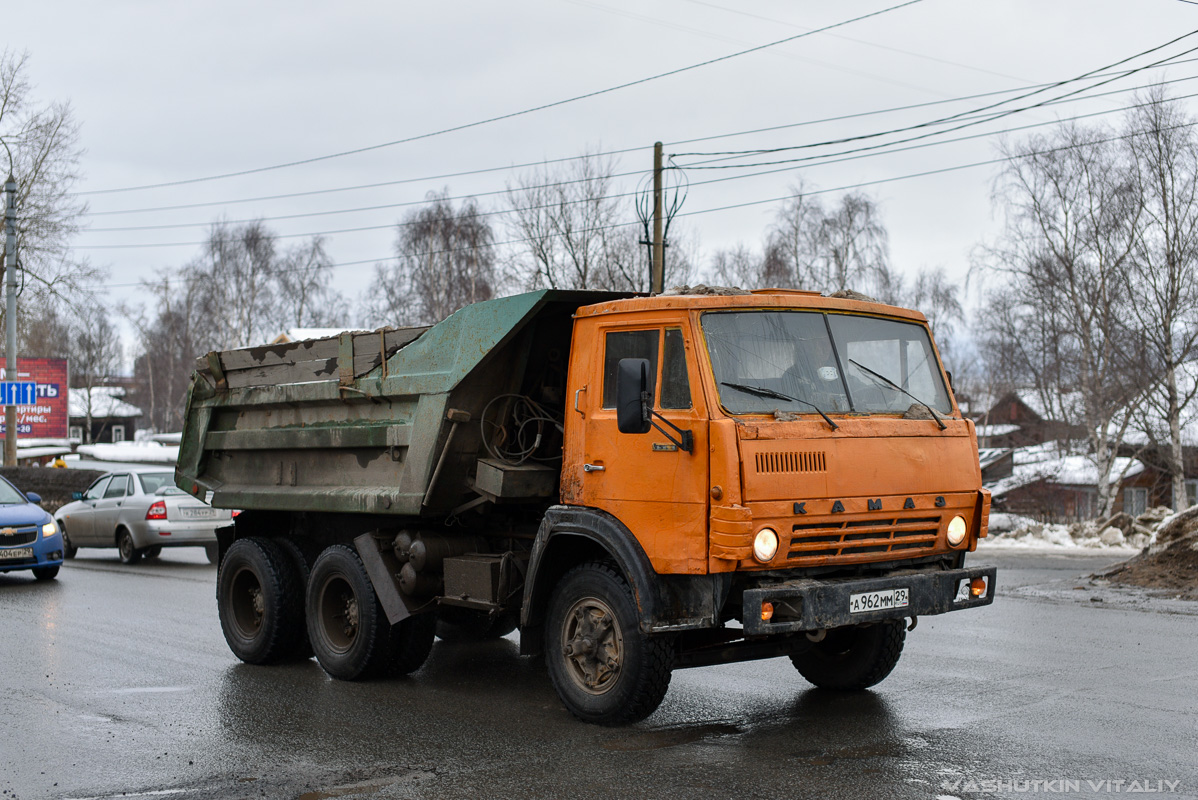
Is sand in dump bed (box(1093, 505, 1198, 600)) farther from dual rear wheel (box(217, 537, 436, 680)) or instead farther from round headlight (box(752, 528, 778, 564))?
dual rear wheel (box(217, 537, 436, 680))

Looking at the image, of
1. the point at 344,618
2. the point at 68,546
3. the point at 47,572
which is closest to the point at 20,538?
the point at 47,572

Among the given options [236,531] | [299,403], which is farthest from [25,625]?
[299,403]

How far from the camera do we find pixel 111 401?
92938mm

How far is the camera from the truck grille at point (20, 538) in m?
14.6

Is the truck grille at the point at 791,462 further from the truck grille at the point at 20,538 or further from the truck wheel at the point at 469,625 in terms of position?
the truck grille at the point at 20,538

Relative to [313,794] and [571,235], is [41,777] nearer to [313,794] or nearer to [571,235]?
[313,794]

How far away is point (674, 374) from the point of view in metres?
6.28

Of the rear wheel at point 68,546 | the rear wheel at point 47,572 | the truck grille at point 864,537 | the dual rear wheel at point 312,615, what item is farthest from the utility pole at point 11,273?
the truck grille at point 864,537

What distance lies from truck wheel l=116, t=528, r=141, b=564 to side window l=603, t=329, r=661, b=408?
529 inches

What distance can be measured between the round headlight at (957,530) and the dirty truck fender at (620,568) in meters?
1.53

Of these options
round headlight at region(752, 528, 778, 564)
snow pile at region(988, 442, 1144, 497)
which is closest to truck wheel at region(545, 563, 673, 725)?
round headlight at region(752, 528, 778, 564)

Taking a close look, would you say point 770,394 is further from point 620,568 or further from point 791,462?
point 620,568

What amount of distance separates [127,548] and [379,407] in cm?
1176

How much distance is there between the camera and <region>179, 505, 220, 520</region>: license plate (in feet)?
57.7
